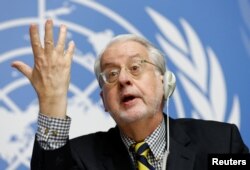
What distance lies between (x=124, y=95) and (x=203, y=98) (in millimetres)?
701

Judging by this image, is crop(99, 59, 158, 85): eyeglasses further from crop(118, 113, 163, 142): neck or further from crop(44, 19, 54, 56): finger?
crop(44, 19, 54, 56): finger

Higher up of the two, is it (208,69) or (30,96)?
(208,69)

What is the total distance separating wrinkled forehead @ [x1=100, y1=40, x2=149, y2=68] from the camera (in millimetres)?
1548

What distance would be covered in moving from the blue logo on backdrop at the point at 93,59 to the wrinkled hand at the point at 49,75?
0.67 metres

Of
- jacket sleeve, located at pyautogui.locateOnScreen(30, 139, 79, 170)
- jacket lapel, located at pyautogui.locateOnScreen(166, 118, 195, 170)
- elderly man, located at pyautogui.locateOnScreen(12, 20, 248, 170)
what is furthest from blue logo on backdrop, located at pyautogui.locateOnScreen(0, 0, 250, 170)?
jacket sleeve, located at pyautogui.locateOnScreen(30, 139, 79, 170)

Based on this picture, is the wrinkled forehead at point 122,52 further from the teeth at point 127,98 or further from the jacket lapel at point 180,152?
the jacket lapel at point 180,152

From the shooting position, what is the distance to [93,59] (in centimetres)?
197

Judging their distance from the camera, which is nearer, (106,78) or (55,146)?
(55,146)

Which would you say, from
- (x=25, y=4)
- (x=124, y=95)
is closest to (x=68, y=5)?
(x=25, y=4)

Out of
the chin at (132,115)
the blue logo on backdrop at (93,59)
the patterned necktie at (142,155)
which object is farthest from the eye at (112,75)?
the blue logo on backdrop at (93,59)

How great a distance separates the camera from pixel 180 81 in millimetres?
2074

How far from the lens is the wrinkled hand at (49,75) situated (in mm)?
1237

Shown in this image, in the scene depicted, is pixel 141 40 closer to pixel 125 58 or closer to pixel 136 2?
pixel 125 58

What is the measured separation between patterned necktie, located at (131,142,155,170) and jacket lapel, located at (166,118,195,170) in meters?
0.08
